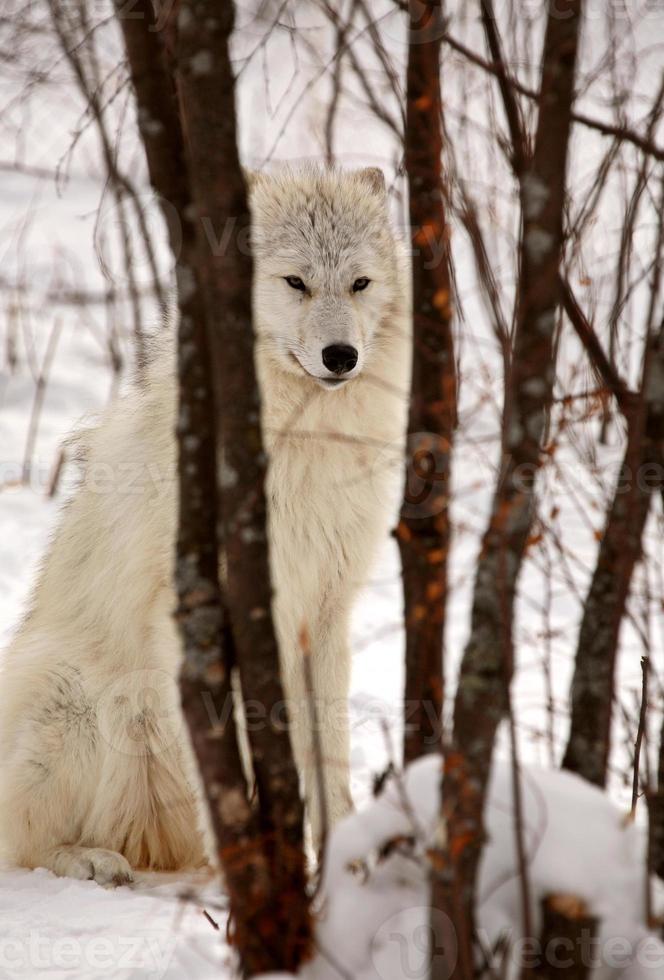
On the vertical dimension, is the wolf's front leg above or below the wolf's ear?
below

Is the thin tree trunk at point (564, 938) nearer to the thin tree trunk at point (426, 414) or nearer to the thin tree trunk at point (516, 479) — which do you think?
the thin tree trunk at point (516, 479)

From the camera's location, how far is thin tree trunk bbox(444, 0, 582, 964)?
5.87 feet

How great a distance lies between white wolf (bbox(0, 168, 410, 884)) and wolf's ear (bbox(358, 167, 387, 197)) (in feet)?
1.17

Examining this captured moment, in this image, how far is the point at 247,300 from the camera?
6.19 feet

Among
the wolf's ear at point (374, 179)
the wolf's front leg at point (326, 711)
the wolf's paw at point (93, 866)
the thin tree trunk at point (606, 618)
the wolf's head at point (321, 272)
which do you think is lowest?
the wolf's paw at point (93, 866)

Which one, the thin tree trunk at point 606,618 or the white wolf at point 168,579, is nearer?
the thin tree trunk at point 606,618

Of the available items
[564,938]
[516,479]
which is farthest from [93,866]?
[516,479]

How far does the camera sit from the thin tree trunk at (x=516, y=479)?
1790mm

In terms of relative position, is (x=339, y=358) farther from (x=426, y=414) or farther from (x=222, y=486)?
(x=222, y=486)

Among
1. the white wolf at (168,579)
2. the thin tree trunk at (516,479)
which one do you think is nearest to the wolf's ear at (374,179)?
the white wolf at (168,579)

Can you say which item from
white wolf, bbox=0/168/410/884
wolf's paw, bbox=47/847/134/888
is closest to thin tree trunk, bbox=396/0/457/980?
white wolf, bbox=0/168/410/884

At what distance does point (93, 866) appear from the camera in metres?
3.59

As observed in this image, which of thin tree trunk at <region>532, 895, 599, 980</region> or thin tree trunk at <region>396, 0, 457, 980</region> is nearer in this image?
thin tree trunk at <region>532, 895, 599, 980</region>

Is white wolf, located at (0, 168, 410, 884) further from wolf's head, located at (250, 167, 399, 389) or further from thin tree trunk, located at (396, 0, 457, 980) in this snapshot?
thin tree trunk, located at (396, 0, 457, 980)
